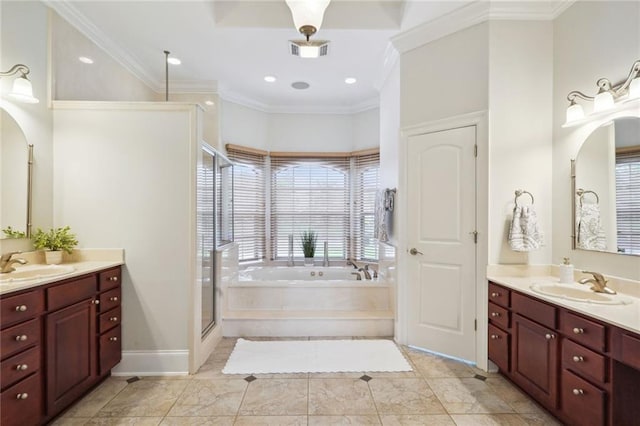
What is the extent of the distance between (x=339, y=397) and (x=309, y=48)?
8.59 feet

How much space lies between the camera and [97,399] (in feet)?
7.19

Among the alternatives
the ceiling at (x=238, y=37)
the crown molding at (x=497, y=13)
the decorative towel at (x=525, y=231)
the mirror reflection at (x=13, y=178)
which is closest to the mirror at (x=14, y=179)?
the mirror reflection at (x=13, y=178)

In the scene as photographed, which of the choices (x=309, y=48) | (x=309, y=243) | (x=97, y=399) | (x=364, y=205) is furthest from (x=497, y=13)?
(x=97, y=399)

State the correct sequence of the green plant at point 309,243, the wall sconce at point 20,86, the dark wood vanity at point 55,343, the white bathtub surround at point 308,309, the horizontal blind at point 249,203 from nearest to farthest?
the dark wood vanity at point 55,343 → the wall sconce at point 20,86 → the white bathtub surround at point 308,309 → the horizontal blind at point 249,203 → the green plant at point 309,243

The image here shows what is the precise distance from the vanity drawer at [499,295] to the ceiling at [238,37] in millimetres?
2272

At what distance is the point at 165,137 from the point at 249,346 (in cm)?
203

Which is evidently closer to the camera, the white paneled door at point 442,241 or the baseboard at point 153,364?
the baseboard at point 153,364

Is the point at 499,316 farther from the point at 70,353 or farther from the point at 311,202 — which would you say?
the point at 311,202

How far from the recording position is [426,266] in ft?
9.59

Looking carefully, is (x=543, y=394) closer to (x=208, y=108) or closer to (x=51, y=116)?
(x=51, y=116)

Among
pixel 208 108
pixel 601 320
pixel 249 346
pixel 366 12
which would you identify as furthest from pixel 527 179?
pixel 208 108

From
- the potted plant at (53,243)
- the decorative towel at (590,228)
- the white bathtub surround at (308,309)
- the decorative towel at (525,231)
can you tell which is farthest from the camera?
the white bathtub surround at (308,309)

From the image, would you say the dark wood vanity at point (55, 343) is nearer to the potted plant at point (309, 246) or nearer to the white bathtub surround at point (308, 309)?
the white bathtub surround at point (308, 309)

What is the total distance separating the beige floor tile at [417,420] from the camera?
1.96 metres
